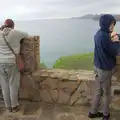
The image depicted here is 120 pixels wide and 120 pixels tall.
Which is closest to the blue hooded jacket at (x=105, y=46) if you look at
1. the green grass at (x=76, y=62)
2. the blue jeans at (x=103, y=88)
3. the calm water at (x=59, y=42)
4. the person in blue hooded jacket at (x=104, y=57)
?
the person in blue hooded jacket at (x=104, y=57)

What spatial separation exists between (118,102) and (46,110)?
115 cm

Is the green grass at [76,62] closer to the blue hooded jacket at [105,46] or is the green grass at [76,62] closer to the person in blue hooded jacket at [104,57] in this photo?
the person in blue hooded jacket at [104,57]

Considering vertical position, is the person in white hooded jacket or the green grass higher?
the person in white hooded jacket

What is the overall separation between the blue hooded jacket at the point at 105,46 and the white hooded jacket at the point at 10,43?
1.22 m

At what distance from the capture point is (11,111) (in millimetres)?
4480

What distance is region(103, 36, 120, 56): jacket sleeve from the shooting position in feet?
12.0

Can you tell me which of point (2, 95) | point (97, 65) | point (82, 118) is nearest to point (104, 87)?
point (97, 65)

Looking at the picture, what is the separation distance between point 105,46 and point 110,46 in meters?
0.07

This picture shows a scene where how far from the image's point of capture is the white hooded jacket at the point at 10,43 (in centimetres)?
419

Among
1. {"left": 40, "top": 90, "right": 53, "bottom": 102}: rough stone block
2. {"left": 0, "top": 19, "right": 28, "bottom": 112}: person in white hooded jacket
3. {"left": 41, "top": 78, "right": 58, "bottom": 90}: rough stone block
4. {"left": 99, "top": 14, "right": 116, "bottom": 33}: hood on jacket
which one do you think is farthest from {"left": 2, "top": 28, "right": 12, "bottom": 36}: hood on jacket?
{"left": 99, "top": 14, "right": 116, "bottom": 33}: hood on jacket

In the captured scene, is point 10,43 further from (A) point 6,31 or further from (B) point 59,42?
(B) point 59,42

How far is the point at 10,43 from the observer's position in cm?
422

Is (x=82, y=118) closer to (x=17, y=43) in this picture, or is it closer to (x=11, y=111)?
(x=11, y=111)

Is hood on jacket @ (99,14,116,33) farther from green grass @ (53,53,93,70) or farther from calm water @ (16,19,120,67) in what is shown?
green grass @ (53,53,93,70)
